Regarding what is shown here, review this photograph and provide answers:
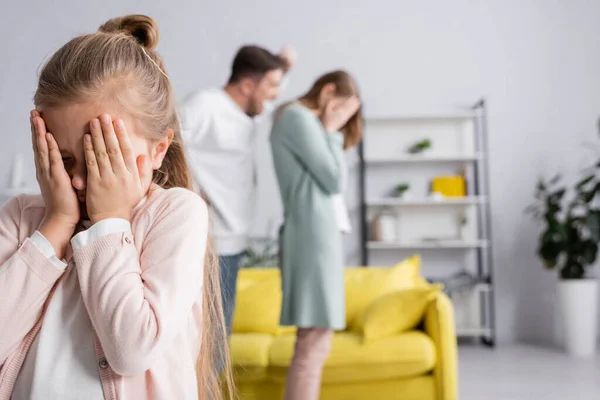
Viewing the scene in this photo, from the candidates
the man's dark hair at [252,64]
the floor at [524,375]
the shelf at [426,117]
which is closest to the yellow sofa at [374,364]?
the floor at [524,375]

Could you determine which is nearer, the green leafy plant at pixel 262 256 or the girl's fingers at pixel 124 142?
the girl's fingers at pixel 124 142

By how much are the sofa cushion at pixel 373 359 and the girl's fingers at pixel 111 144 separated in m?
2.25

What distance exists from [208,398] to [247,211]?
1312mm

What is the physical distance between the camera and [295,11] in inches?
226

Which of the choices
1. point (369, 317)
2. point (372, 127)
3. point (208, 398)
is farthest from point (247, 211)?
point (372, 127)

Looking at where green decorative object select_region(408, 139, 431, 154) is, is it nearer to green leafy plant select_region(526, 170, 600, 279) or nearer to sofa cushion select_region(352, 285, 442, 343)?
green leafy plant select_region(526, 170, 600, 279)

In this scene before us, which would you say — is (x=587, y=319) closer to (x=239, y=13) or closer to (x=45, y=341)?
(x=239, y=13)

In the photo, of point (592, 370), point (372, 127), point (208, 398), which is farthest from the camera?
point (372, 127)

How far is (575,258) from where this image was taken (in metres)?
5.00

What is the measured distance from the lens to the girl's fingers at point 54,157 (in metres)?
0.87

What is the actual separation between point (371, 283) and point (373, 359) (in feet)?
2.03

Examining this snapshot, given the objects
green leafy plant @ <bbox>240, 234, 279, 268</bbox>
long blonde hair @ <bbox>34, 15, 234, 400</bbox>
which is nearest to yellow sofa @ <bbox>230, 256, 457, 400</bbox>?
green leafy plant @ <bbox>240, 234, 279, 268</bbox>

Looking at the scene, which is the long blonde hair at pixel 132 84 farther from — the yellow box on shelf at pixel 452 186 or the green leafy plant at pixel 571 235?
the yellow box on shelf at pixel 452 186

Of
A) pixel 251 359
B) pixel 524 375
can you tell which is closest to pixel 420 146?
pixel 524 375
